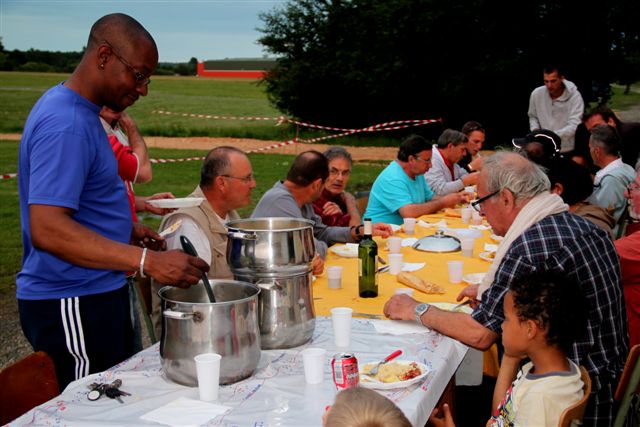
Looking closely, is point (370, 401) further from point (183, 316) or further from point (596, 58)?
point (596, 58)

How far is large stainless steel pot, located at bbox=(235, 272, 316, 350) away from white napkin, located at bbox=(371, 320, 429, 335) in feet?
1.32

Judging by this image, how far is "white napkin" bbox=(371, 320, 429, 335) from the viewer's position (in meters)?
2.85

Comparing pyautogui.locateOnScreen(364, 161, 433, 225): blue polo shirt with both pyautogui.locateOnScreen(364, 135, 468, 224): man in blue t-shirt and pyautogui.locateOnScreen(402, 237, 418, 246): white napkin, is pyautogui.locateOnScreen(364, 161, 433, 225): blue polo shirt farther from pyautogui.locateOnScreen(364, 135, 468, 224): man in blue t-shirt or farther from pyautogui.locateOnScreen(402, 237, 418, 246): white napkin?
pyautogui.locateOnScreen(402, 237, 418, 246): white napkin

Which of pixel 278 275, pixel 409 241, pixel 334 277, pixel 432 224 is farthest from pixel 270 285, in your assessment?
pixel 432 224

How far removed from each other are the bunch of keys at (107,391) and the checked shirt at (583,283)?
4.67 feet

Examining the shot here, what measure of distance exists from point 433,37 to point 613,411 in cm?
1936

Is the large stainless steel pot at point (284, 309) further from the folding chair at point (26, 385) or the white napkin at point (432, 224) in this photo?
the white napkin at point (432, 224)

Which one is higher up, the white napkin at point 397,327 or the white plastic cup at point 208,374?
the white plastic cup at point 208,374

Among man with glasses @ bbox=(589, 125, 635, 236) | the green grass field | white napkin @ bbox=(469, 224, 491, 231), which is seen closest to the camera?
white napkin @ bbox=(469, 224, 491, 231)

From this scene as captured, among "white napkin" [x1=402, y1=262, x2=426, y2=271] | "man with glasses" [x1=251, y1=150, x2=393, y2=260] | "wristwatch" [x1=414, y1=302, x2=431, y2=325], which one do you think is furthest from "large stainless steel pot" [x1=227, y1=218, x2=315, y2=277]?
"man with glasses" [x1=251, y1=150, x2=393, y2=260]

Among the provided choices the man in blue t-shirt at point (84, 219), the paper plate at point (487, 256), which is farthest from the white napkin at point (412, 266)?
the man in blue t-shirt at point (84, 219)

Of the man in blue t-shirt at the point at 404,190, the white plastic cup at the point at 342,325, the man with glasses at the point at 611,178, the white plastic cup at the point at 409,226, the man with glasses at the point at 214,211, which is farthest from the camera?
the man in blue t-shirt at the point at 404,190

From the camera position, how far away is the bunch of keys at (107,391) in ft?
7.06

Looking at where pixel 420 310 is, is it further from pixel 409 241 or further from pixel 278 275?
pixel 409 241
